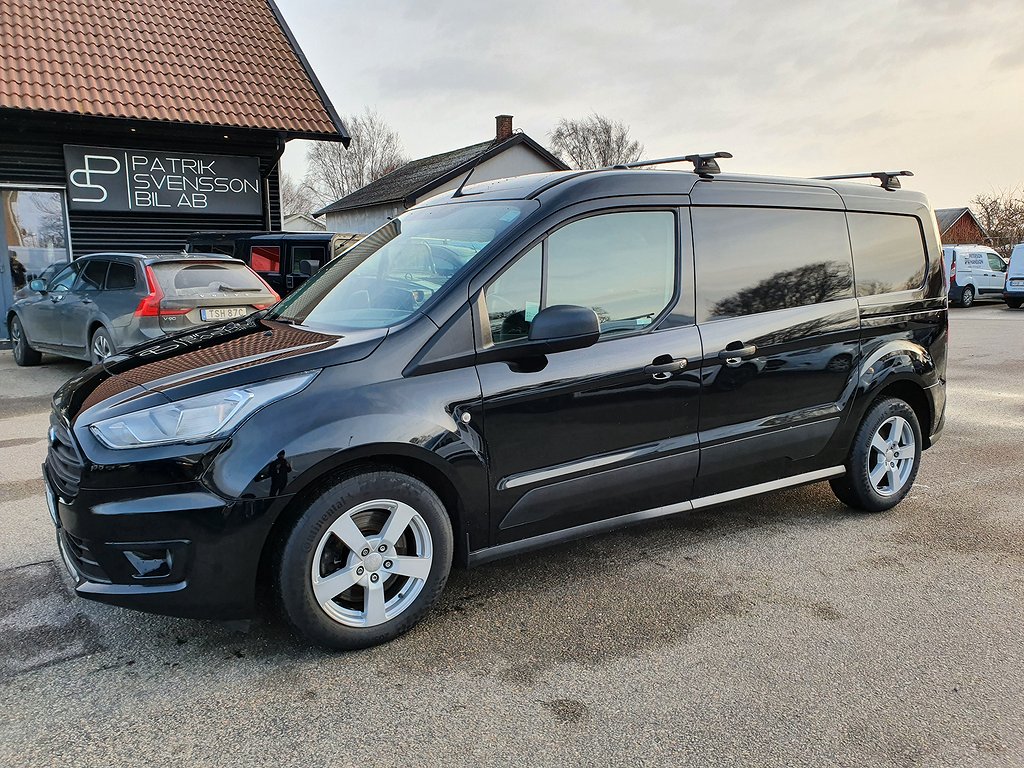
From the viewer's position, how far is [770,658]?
9.53ft

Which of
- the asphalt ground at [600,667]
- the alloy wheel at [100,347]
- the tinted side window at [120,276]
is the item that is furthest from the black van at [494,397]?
the alloy wheel at [100,347]

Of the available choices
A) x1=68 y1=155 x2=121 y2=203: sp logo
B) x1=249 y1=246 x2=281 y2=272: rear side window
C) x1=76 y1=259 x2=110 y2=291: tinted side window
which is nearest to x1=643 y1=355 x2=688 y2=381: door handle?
x1=76 y1=259 x2=110 y2=291: tinted side window

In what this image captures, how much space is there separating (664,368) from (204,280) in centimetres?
624

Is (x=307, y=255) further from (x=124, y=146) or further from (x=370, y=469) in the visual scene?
(x=370, y=469)

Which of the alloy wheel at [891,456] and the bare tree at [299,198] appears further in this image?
the bare tree at [299,198]

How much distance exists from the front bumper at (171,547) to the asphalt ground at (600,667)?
1.03 ft

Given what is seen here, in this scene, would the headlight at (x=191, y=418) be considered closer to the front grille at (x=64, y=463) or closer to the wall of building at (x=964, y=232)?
the front grille at (x=64, y=463)

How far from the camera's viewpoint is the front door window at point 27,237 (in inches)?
497

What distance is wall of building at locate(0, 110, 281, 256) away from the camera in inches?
488

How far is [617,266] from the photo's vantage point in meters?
3.50

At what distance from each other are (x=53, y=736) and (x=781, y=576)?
3022 millimetres

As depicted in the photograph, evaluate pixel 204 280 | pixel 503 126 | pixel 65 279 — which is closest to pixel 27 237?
pixel 65 279

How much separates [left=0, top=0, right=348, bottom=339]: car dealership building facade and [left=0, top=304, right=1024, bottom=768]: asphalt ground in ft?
34.6

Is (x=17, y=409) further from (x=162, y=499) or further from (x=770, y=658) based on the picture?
(x=770, y=658)
